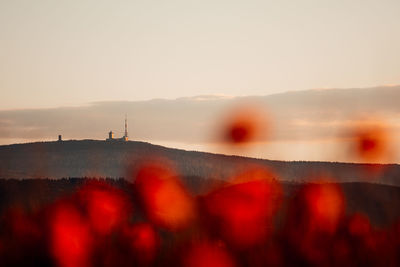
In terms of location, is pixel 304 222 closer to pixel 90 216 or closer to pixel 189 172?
pixel 90 216

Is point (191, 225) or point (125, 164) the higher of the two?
point (191, 225)

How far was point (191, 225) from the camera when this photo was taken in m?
34.4

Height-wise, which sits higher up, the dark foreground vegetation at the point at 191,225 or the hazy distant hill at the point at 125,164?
the dark foreground vegetation at the point at 191,225

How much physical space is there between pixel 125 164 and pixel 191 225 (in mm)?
48413

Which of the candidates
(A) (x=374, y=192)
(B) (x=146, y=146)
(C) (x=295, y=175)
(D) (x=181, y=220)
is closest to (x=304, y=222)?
(D) (x=181, y=220)

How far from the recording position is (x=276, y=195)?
4716cm

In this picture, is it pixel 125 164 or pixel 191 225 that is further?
pixel 125 164

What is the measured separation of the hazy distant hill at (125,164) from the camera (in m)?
79.1

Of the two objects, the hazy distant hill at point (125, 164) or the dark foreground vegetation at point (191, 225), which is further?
the hazy distant hill at point (125, 164)

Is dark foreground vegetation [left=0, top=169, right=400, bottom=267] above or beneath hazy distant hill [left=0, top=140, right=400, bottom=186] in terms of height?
above

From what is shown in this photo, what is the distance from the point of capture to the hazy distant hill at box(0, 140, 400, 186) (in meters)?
79.1

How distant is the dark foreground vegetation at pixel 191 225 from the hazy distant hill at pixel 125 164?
27.5 meters

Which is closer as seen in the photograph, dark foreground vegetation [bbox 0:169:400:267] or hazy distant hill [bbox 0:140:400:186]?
dark foreground vegetation [bbox 0:169:400:267]

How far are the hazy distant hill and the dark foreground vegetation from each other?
90.1ft
